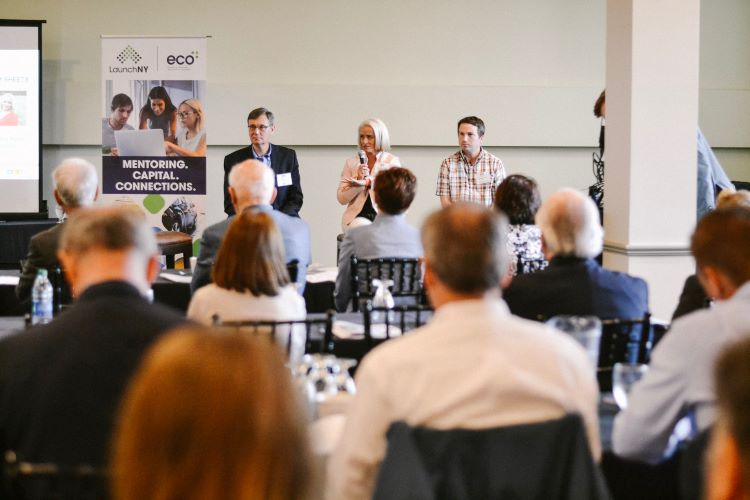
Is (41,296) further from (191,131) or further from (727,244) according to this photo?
(191,131)

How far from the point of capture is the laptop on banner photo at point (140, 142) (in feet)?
28.0

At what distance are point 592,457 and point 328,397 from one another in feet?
2.96

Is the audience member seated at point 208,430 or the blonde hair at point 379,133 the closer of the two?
the audience member seated at point 208,430

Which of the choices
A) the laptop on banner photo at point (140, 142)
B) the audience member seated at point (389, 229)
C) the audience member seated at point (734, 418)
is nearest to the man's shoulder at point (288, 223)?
the audience member seated at point (389, 229)

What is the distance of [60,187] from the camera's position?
4.46 metres

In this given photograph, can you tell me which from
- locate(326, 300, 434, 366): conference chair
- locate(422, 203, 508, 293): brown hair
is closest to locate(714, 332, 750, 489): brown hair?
locate(422, 203, 508, 293): brown hair

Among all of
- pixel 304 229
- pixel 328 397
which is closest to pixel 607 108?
pixel 304 229

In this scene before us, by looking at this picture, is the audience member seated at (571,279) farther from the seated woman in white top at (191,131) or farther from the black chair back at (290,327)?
the seated woman in white top at (191,131)

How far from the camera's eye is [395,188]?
5.06 metres

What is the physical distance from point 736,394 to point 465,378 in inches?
31.8

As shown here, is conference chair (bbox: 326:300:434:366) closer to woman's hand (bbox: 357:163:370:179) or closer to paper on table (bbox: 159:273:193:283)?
paper on table (bbox: 159:273:193:283)

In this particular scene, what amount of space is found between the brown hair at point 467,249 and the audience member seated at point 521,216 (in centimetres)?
305

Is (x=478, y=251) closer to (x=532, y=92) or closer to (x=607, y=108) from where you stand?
(x=607, y=108)

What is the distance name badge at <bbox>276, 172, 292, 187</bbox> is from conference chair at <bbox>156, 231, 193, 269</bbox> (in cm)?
100
